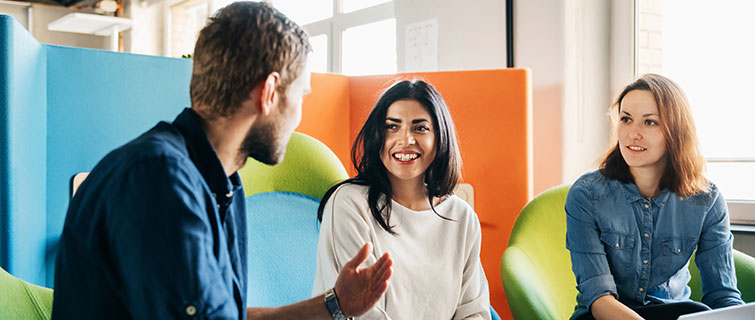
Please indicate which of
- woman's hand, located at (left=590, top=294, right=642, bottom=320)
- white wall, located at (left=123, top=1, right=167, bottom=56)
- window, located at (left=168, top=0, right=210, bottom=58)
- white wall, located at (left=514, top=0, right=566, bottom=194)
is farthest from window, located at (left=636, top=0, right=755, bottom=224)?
white wall, located at (left=123, top=1, right=167, bottom=56)

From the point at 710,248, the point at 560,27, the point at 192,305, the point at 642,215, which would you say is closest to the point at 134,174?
the point at 192,305

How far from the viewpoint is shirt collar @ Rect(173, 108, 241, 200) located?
37.1 inches

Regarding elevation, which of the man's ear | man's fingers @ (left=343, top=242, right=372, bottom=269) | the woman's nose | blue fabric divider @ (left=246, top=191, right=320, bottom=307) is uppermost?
the man's ear

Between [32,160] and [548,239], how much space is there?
62.7 inches

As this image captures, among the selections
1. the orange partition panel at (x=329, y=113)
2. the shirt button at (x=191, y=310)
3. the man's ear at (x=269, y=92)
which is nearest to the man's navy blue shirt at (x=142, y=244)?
the shirt button at (x=191, y=310)

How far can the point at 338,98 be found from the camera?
2.46 metres

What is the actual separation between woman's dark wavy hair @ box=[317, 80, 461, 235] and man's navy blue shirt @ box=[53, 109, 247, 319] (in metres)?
0.83

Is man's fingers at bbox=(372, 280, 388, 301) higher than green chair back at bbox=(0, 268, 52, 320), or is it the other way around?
man's fingers at bbox=(372, 280, 388, 301)

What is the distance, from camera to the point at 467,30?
3020mm

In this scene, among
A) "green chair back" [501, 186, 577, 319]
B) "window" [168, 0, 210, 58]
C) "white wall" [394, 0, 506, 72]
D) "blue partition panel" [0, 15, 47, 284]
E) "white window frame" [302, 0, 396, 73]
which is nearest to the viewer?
"blue partition panel" [0, 15, 47, 284]

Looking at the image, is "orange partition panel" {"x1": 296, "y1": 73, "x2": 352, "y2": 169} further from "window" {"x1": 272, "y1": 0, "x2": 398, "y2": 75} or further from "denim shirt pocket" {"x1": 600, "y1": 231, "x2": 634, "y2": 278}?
"window" {"x1": 272, "y1": 0, "x2": 398, "y2": 75}

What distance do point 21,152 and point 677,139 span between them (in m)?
1.71

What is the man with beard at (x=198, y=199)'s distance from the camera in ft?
2.57

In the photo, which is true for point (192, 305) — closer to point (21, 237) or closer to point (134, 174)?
point (134, 174)
